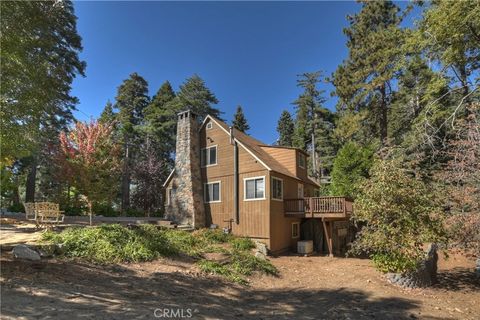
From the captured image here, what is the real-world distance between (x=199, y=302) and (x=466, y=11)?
10.6 m

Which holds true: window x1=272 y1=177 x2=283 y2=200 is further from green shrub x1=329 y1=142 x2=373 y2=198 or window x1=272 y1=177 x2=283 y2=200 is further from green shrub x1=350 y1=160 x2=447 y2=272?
green shrub x1=329 y1=142 x2=373 y2=198

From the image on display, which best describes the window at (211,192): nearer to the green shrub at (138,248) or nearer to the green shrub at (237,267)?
the green shrub at (138,248)

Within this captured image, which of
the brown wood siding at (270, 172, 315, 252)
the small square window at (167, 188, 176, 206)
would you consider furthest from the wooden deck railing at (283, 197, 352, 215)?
the small square window at (167, 188, 176, 206)

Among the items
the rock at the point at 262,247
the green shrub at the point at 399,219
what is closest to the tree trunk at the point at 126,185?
the rock at the point at 262,247

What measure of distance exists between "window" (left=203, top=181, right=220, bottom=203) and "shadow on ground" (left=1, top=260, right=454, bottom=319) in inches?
371

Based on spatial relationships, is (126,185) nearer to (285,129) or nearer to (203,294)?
(203,294)

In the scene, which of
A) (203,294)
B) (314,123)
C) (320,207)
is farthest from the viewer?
(314,123)

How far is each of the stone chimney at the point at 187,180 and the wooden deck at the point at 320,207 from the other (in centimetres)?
Result: 537

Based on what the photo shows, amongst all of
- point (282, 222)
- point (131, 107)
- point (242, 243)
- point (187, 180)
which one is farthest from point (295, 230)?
point (131, 107)

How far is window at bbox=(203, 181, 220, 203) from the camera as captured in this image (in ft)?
64.3

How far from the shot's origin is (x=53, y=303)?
552 centimetres

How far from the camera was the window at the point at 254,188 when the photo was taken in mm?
17297

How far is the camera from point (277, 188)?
17.9 m

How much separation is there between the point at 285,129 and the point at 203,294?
44207 mm
